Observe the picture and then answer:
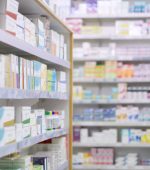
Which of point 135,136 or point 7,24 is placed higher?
point 7,24

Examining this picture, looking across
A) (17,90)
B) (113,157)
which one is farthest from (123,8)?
(17,90)

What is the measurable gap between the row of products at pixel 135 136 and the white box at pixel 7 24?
4394 millimetres

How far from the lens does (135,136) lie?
708cm

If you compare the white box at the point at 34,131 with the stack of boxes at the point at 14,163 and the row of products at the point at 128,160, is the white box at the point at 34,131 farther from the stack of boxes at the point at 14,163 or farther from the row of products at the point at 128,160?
the row of products at the point at 128,160

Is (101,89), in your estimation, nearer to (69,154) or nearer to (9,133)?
(69,154)

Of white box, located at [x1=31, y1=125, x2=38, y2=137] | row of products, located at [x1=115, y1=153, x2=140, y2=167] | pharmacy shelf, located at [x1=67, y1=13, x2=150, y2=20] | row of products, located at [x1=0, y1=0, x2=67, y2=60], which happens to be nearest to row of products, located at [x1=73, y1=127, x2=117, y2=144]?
row of products, located at [x1=115, y1=153, x2=140, y2=167]

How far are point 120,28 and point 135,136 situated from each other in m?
1.83

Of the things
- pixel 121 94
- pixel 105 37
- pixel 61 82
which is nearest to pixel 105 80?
pixel 121 94

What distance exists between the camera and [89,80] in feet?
23.6

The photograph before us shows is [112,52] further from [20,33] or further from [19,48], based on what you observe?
[19,48]

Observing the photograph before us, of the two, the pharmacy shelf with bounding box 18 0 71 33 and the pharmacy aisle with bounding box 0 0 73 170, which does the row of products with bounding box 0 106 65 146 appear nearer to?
the pharmacy aisle with bounding box 0 0 73 170

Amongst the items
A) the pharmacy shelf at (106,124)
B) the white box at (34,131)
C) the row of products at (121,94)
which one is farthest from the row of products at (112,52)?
the white box at (34,131)

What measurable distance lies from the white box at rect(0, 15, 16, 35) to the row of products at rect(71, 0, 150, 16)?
434 centimetres

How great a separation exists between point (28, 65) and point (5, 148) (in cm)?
89
